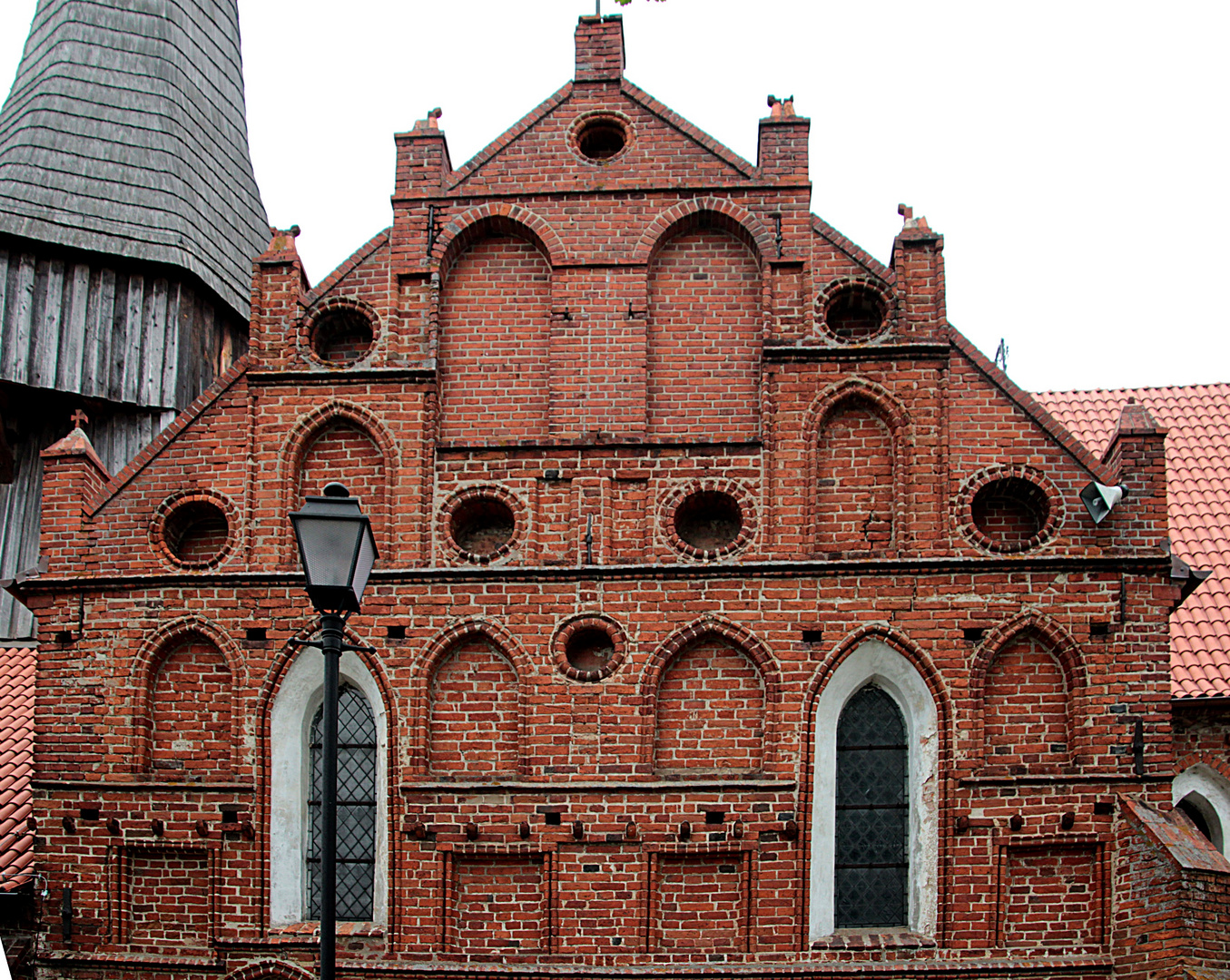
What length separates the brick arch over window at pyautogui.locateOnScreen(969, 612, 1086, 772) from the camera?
30.3ft

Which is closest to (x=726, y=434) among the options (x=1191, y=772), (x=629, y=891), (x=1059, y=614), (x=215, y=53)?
(x=1059, y=614)

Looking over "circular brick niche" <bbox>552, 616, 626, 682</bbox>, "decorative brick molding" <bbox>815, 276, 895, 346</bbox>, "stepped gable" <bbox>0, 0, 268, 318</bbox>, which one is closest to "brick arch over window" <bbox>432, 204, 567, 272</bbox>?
"decorative brick molding" <bbox>815, 276, 895, 346</bbox>

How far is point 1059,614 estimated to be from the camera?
9.34m

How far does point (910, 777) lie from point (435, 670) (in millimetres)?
3906

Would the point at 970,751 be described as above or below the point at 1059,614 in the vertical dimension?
below

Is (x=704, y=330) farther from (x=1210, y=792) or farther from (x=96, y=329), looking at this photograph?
(x=96, y=329)

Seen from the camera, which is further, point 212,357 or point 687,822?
point 212,357

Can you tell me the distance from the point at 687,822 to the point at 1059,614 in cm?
337

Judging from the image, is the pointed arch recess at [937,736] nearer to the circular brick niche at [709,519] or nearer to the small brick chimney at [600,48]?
the circular brick niche at [709,519]

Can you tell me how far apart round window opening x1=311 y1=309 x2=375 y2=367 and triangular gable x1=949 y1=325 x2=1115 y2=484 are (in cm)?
508

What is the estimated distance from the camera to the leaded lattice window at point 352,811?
31.4 feet

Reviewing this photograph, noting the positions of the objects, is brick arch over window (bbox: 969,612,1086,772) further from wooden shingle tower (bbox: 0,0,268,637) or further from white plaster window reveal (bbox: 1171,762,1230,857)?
wooden shingle tower (bbox: 0,0,268,637)

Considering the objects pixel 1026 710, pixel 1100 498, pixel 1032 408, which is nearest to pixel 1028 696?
pixel 1026 710

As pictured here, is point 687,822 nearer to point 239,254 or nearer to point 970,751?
point 970,751
